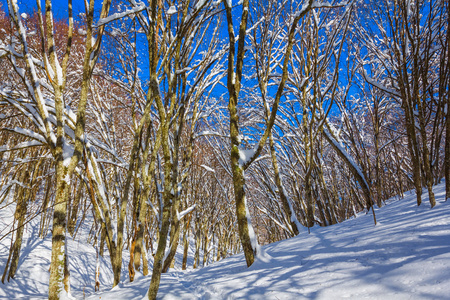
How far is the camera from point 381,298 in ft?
4.76

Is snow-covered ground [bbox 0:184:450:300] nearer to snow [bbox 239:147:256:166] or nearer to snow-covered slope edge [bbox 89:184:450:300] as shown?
snow-covered slope edge [bbox 89:184:450:300]

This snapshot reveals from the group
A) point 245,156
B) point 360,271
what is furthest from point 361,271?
point 245,156

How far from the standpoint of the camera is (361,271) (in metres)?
1.84

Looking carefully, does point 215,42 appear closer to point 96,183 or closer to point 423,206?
point 96,183

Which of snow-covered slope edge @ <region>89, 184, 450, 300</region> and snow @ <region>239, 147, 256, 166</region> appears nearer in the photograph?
snow-covered slope edge @ <region>89, 184, 450, 300</region>

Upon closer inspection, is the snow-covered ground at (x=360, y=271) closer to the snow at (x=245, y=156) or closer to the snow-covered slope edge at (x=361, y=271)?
the snow-covered slope edge at (x=361, y=271)

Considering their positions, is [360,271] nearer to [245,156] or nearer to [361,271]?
[361,271]

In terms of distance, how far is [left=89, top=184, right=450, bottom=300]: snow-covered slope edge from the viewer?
1.50 m

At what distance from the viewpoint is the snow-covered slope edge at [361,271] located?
1503 mm

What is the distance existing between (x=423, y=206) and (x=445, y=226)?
1.21 m

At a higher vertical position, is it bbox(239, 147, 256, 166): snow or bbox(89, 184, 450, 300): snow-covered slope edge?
bbox(239, 147, 256, 166): snow

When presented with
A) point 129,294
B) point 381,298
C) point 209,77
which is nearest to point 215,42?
point 209,77

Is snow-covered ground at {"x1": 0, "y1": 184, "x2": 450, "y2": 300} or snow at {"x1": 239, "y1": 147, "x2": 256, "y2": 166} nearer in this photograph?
snow-covered ground at {"x1": 0, "y1": 184, "x2": 450, "y2": 300}

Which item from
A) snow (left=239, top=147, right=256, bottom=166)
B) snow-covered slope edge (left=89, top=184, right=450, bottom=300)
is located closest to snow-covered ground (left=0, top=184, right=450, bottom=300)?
snow-covered slope edge (left=89, top=184, right=450, bottom=300)
